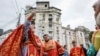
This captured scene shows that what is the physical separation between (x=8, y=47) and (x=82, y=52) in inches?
104

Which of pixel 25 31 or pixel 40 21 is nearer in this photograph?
pixel 25 31

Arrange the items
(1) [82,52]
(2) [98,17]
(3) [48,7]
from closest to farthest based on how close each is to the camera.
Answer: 1. (2) [98,17]
2. (1) [82,52]
3. (3) [48,7]

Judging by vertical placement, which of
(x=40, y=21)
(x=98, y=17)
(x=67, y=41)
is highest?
(x=98, y=17)

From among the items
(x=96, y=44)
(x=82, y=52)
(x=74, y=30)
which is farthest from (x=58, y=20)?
(x=96, y=44)

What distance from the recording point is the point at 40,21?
238ft

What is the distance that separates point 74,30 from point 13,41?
251 feet

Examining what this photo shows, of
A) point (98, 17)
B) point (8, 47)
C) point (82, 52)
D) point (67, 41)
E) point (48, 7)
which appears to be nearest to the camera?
point (98, 17)

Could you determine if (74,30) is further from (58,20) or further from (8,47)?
(8,47)

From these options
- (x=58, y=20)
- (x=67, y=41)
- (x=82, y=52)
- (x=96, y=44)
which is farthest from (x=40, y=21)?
(x=96, y=44)

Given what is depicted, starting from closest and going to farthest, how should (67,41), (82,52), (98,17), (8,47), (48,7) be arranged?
(98,17) → (8,47) → (82,52) → (48,7) → (67,41)

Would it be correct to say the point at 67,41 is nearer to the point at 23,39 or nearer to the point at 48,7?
the point at 48,7

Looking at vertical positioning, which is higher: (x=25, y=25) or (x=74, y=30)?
(x=25, y=25)

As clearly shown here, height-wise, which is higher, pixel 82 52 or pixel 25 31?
pixel 25 31

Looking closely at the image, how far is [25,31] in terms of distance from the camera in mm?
6270
